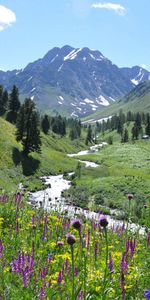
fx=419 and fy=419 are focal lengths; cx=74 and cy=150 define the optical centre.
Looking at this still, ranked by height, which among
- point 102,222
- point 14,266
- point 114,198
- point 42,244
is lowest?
point 114,198

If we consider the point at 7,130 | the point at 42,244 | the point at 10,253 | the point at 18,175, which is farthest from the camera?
the point at 7,130

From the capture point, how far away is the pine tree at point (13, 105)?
103 meters

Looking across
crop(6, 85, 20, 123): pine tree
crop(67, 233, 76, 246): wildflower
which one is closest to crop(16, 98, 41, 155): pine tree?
crop(6, 85, 20, 123): pine tree

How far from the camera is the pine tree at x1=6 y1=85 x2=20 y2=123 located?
103m

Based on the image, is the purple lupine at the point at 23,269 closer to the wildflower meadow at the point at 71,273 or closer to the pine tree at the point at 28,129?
the wildflower meadow at the point at 71,273

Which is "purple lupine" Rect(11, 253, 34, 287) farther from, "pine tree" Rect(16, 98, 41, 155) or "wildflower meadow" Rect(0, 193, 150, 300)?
"pine tree" Rect(16, 98, 41, 155)

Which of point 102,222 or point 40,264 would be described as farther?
point 40,264

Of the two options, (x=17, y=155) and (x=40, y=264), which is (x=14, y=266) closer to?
(x=40, y=264)

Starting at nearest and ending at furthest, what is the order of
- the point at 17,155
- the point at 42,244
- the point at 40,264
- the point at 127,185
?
the point at 40,264, the point at 42,244, the point at 127,185, the point at 17,155

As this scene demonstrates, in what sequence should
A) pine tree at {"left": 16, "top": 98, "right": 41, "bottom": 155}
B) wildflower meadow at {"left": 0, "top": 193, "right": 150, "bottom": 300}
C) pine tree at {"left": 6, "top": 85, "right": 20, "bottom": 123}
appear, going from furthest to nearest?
pine tree at {"left": 6, "top": 85, "right": 20, "bottom": 123}
pine tree at {"left": 16, "top": 98, "right": 41, "bottom": 155}
wildflower meadow at {"left": 0, "top": 193, "right": 150, "bottom": 300}

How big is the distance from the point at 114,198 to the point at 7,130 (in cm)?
3752

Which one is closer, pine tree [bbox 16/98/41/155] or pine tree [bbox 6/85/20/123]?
pine tree [bbox 16/98/41/155]

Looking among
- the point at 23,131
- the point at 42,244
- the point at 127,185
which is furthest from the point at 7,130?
the point at 42,244

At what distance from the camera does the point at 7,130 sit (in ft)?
262
